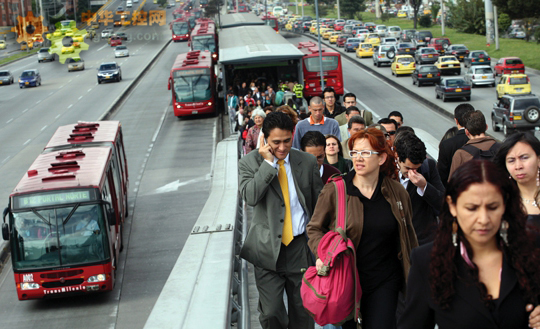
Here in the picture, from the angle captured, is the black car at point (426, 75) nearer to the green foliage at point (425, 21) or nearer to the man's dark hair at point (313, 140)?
the man's dark hair at point (313, 140)

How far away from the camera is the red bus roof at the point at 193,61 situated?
1592 inches

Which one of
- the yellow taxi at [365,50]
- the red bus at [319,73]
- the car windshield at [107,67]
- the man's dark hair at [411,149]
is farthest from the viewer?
the yellow taxi at [365,50]

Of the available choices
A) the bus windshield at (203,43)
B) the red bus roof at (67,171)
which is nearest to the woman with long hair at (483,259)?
the red bus roof at (67,171)

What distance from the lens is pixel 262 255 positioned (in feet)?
20.6

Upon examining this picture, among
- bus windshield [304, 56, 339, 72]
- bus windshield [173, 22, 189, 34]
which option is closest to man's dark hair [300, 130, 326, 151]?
bus windshield [304, 56, 339, 72]

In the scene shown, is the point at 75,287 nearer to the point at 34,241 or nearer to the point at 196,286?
the point at 34,241

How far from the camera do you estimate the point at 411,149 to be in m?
6.80

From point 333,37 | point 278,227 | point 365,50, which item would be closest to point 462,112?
point 278,227

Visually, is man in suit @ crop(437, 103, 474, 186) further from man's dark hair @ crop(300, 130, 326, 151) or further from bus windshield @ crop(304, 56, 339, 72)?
bus windshield @ crop(304, 56, 339, 72)

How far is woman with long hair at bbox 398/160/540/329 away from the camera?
3.34 meters

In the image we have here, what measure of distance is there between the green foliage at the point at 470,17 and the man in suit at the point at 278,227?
263 ft

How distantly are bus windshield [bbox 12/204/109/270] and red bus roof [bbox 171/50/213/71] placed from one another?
25.7 meters

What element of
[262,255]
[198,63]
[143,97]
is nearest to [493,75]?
[198,63]

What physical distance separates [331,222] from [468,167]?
235cm
